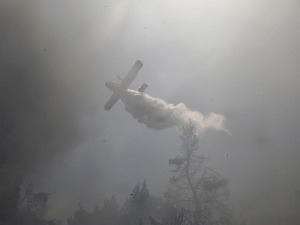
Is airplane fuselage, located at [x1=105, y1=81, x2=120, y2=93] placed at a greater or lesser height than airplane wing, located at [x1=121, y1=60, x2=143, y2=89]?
lesser

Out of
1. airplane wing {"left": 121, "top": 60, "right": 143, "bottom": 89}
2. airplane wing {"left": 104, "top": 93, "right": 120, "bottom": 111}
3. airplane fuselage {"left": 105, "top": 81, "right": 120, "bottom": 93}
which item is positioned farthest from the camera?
airplane fuselage {"left": 105, "top": 81, "right": 120, "bottom": 93}

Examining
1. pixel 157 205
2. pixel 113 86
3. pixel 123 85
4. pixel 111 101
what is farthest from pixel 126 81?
pixel 157 205

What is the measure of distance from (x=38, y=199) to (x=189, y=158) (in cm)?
1847

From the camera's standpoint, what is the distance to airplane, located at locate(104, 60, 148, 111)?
27344 millimetres

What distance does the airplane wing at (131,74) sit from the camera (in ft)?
89.4

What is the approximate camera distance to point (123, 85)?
92.7 ft

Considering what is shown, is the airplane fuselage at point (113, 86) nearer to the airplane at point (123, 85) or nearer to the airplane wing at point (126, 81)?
the airplane at point (123, 85)

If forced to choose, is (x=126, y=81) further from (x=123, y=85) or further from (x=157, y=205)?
(x=157, y=205)

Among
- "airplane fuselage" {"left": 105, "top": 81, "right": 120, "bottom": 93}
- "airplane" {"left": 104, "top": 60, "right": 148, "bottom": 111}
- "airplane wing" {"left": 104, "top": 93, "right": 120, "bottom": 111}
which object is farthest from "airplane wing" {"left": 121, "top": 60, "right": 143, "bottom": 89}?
"airplane wing" {"left": 104, "top": 93, "right": 120, "bottom": 111}

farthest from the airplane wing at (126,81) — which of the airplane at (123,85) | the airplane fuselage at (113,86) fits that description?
the airplane fuselage at (113,86)

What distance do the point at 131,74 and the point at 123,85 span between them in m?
1.41

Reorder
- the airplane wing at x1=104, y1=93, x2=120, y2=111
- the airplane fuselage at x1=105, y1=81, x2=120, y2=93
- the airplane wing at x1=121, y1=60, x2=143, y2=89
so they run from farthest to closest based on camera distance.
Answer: the airplane fuselage at x1=105, y1=81, x2=120, y2=93 → the airplane wing at x1=104, y1=93, x2=120, y2=111 → the airplane wing at x1=121, y1=60, x2=143, y2=89

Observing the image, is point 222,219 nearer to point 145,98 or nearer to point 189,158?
point 189,158

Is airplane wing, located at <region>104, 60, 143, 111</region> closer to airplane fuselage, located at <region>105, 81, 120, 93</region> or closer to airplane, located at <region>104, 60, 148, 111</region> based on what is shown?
airplane, located at <region>104, 60, 148, 111</region>
